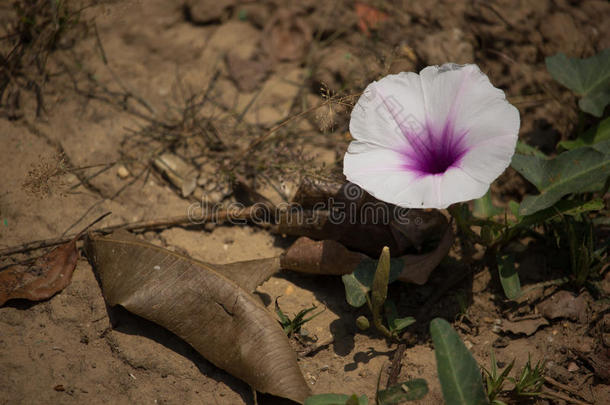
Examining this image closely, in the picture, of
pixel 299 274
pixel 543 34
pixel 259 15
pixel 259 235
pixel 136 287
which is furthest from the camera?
pixel 259 15

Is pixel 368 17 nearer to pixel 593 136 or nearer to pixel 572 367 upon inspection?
pixel 593 136

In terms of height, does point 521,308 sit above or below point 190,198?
below

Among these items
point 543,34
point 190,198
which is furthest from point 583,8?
point 190,198

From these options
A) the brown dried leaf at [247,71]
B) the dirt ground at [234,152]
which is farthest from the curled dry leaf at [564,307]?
the brown dried leaf at [247,71]

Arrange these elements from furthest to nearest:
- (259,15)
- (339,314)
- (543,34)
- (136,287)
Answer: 1. (259,15)
2. (543,34)
3. (339,314)
4. (136,287)

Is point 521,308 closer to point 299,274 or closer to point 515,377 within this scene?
point 515,377

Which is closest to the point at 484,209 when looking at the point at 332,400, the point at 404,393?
the point at 404,393
